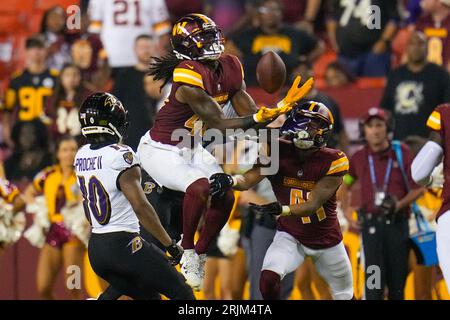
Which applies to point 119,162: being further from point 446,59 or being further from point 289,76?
point 446,59

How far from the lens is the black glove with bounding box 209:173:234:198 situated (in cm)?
852

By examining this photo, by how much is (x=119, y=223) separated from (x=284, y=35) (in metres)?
5.18

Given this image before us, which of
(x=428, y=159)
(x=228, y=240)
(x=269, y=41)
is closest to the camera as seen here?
(x=428, y=159)

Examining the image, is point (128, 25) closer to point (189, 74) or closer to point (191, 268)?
point (189, 74)

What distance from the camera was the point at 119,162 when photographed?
812cm

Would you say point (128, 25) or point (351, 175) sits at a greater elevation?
point (128, 25)

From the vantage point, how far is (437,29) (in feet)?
41.3

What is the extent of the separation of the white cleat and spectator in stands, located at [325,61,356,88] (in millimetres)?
4536

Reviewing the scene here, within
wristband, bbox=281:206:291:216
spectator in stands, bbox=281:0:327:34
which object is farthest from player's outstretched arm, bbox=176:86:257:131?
spectator in stands, bbox=281:0:327:34

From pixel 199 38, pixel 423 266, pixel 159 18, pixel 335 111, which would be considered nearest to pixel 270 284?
pixel 199 38

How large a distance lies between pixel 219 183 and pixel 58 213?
3705mm

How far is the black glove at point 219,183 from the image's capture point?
8523 mm

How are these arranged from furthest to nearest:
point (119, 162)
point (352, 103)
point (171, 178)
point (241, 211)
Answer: point (352, 103)
point (241, 211)
point (171, 178)
point (119, 162)
